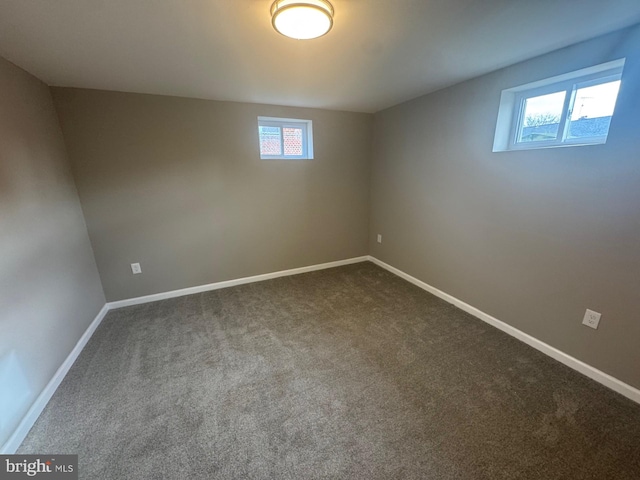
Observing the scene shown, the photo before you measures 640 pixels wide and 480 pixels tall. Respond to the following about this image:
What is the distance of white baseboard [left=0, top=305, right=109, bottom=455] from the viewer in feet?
4.30

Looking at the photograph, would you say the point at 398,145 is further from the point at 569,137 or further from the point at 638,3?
the point at 638,3

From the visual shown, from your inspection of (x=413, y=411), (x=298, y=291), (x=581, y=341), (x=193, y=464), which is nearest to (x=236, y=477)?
(x=193, y=464)

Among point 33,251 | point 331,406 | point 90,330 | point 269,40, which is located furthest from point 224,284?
point 269,40

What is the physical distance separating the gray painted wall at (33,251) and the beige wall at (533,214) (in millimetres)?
3280

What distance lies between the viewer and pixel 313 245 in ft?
11.7

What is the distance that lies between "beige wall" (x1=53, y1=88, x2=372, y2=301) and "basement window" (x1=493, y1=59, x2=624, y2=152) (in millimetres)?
1746

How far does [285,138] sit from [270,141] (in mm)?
201

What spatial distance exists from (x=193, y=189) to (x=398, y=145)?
242 centimetres

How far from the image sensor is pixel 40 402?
155 centimetres

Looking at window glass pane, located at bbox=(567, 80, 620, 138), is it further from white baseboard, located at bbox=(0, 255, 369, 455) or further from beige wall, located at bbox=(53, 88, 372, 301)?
white baseboard, located at bbox=(0, 255, 369, 455)

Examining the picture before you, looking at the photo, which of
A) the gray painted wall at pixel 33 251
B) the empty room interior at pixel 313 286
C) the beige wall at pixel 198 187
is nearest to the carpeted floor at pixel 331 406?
the empty room interior at pixel 313 286

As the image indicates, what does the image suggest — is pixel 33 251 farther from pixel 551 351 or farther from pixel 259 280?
pixel 551 351

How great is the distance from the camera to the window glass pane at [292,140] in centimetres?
320

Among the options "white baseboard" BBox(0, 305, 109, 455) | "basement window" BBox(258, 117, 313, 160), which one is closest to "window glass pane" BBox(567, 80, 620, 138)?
"basement window" BBox(258, 117, 313, 160)
